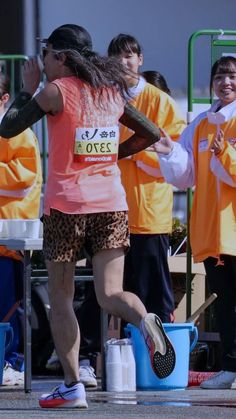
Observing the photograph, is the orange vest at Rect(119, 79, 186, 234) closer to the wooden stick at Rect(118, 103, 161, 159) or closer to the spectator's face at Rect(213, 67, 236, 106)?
the spectator's face at Rect(213, 67, 236, 106)

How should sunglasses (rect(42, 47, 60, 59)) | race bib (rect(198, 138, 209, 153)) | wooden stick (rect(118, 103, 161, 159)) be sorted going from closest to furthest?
sunglasses (rect(42, 47, 60, 59)), wooden stick (rect(118, 103, 161, 159)), race bib (rect(198, 138, 209, 153))

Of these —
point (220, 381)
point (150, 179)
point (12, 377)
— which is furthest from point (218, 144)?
point (12, 377)

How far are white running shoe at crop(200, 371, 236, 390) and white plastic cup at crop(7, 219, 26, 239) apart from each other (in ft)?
4.41

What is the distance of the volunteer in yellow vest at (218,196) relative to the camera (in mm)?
7664

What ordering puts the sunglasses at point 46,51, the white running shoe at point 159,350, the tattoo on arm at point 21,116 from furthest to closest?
1. the sunglasses at point 46,51
2. the tattoo on arm at point 21,116
3. the white running shoe at point 159,350

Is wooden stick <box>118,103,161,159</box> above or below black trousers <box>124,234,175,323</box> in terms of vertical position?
above

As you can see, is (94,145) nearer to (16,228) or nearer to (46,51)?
(46,51)

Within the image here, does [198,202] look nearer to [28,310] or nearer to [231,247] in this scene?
[231,247]

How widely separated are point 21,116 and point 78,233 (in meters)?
0.63

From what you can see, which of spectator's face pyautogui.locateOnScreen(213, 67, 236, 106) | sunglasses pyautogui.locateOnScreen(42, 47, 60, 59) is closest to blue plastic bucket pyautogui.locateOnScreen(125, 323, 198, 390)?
spectator's face pyautogui.locateOnScreen(213, 67, 236, 106)

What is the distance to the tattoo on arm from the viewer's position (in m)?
6.48

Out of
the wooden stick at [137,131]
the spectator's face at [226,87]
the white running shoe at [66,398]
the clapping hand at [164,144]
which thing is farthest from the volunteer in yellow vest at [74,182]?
the spectator's face at [226,87]

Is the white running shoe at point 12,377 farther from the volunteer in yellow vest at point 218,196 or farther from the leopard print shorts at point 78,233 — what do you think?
the leopard print shorts at point 78,233

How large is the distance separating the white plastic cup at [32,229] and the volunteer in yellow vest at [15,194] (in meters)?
0.63
